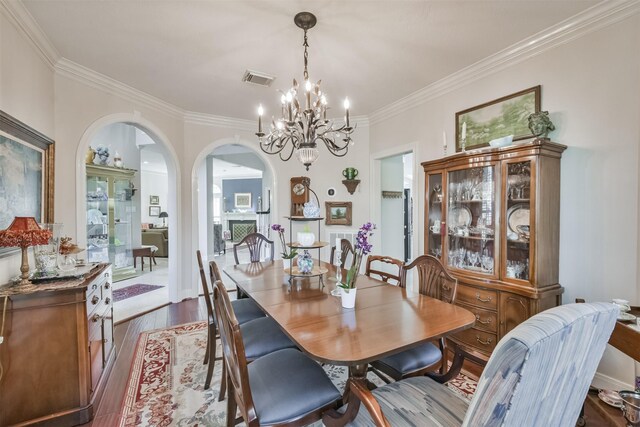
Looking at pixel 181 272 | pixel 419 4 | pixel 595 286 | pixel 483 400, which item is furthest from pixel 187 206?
pixel 595 286

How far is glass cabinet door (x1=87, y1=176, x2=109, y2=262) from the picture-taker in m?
4.99

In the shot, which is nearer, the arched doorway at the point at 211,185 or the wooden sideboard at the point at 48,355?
the wooden sideboard at the point at 48,355

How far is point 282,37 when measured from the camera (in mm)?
2404

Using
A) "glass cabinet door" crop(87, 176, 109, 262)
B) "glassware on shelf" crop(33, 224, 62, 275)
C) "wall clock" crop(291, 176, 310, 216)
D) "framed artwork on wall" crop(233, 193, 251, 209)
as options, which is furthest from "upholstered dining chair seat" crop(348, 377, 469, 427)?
"framed artwork on wall" crop(233, 193, 251, 209)

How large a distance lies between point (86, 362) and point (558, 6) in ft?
13.4

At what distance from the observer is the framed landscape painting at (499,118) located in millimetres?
2580

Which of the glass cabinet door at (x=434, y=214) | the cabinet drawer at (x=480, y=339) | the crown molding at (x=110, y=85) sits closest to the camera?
the cabinet drawer at (x=480, y=339)

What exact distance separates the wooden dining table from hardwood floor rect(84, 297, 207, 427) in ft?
3.94

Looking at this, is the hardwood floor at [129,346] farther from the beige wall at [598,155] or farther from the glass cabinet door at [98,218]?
the glass cabinet door at [98,218]

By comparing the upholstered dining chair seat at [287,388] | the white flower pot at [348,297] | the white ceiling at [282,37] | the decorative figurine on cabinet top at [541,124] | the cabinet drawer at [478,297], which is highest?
the white ceiling at [282,37]

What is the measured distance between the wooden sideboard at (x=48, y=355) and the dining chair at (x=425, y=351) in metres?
1.90

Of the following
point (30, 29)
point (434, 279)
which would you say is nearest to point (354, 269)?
point (434, 279)

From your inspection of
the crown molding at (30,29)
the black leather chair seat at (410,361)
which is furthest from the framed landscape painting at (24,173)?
the black leather chair seat at (410,361)

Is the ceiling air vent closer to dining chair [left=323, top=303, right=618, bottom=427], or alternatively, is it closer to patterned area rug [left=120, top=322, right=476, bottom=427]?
patterned area rug [left=120, top=322, right=476, bottom=427]
